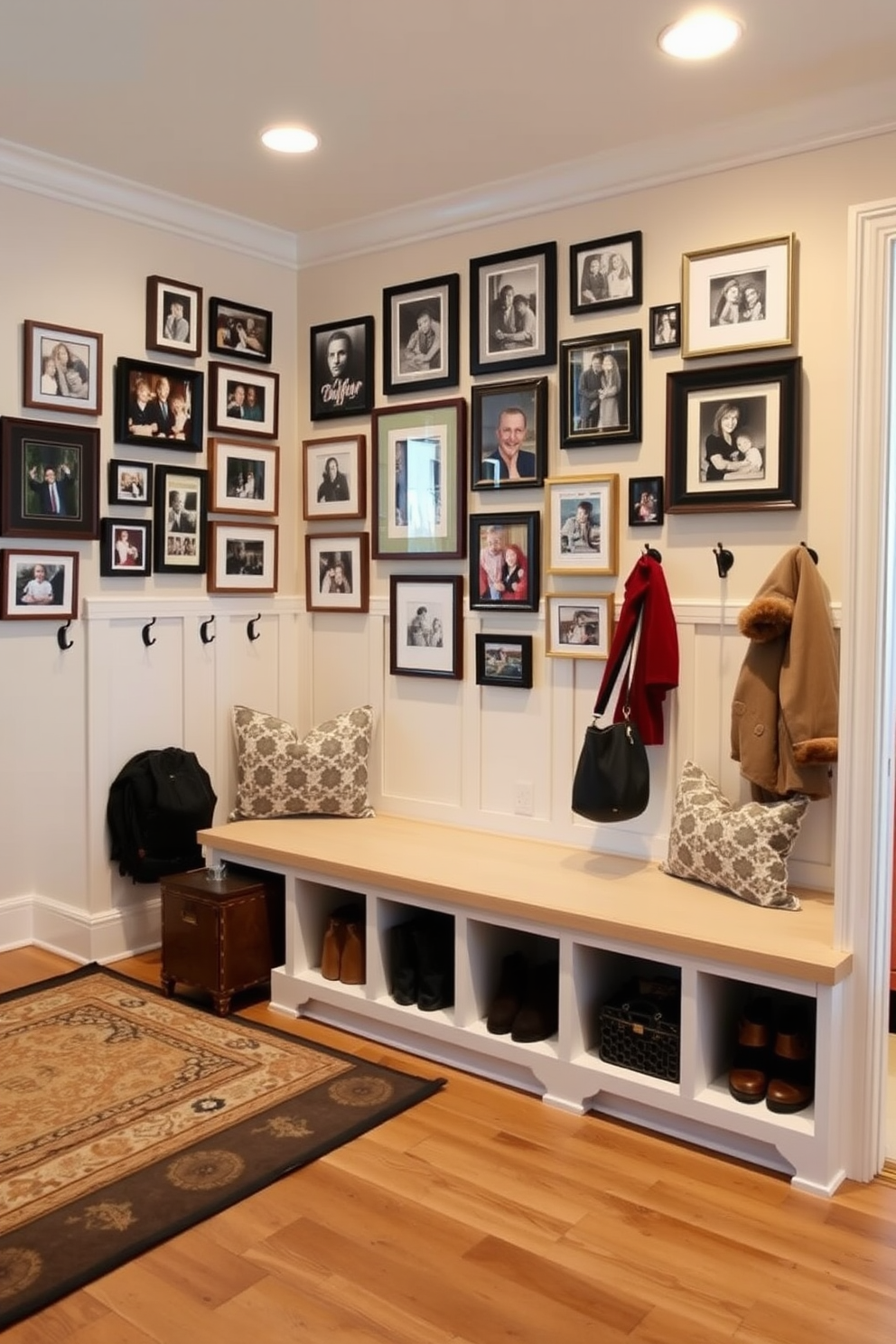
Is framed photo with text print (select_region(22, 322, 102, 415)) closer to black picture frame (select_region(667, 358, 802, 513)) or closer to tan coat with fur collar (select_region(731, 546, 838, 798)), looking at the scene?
black picture frame (select_region(667, 358, 802, 513))

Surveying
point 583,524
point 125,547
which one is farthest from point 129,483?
point 583,524

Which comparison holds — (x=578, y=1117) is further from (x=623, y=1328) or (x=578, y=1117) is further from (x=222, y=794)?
(x=222, y=794)

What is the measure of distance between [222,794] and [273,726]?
41 centimetres

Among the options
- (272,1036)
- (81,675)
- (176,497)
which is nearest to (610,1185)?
(272,1036)

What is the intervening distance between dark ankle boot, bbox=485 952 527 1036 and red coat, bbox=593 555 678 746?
2.41ft

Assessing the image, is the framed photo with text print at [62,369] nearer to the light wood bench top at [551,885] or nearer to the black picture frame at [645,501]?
the light wood bench top at [551,885]

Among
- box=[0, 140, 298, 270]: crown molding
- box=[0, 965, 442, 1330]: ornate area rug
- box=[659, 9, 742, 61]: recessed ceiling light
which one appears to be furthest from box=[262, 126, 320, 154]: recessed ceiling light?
box=[0, 965, 442, 1330]: ornate area rug

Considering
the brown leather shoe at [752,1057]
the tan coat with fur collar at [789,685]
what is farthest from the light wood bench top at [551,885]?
the tan coat with fur collar at [789,685]

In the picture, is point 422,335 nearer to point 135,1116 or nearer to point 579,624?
point 579,624

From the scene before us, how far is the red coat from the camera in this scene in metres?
3.27

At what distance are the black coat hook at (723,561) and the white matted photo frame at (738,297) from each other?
0.56 meters

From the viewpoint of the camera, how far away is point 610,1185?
2535 mm

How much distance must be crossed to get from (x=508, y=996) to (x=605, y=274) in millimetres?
2144

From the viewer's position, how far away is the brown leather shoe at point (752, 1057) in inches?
105
